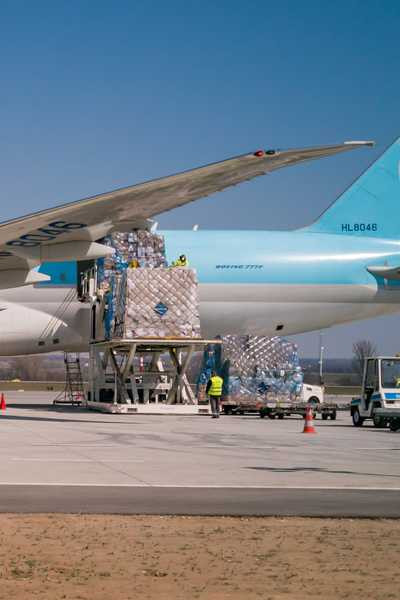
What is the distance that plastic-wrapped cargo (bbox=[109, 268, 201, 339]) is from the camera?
3488 cm

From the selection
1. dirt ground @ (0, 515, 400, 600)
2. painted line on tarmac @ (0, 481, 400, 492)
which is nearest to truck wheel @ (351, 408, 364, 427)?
painted line on tarmac @ (0, 481, 400, 492)

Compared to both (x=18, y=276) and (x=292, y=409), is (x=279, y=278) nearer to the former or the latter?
(x=292, y=409)

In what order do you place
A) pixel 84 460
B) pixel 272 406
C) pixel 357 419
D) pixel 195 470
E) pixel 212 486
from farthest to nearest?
pixel 272 406
pixel 357 419
pixel 84 460
pixel 195 470
pixel 212 486

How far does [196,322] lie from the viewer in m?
35.6

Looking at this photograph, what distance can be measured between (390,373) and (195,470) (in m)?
16.7

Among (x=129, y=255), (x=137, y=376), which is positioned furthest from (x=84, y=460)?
(x=129, y=255)

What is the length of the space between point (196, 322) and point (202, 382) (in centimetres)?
512

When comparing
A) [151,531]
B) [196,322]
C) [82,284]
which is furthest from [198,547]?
[82,284]

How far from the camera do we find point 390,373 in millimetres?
31828

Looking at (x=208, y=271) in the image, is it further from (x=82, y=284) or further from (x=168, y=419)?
(x=168, y=419)

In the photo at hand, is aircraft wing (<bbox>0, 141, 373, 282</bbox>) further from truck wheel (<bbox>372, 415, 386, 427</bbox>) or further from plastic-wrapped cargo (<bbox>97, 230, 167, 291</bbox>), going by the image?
plastic-wrapped cargo (<bbox>97, 230, 167, 291</bbox>)

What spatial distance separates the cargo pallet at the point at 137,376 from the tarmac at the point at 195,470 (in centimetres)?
695

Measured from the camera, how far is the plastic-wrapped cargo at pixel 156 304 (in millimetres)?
34875

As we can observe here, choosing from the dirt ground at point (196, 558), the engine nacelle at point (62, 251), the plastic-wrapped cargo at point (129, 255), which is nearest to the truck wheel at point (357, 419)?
the plastic-wrapped cargo at point (129, 255)
